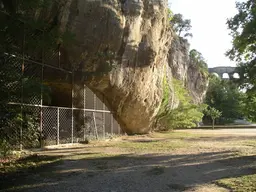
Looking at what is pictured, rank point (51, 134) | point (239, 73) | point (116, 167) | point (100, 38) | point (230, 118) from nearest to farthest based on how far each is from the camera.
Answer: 1. point (116, 167)
2. point (239, 73)
3. point (51, 134)
4. point (100, 38)
5. point (230, 118)

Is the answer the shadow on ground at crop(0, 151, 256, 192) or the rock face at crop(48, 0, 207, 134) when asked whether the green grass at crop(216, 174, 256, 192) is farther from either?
the rock face at crop(48, 0, 207, 134)

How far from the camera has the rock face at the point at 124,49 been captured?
1652 centimetres

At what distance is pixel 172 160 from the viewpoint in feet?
36.4

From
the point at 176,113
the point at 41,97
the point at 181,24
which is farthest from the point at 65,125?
the point at 181,24

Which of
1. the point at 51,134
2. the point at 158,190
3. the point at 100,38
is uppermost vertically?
the point at 100,38

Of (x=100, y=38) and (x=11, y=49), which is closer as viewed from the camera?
(x=11, y=49)

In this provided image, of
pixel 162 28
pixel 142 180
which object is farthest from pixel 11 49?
pixel 162 28

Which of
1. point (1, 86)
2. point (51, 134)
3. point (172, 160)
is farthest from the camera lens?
point (51, 134)

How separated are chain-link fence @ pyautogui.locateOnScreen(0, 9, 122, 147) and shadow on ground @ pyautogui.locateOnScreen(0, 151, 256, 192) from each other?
1586 millimetres

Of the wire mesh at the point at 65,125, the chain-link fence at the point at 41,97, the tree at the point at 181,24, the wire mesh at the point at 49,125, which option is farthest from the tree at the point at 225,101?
the wire mesh at the point at 49,125

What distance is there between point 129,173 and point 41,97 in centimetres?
312

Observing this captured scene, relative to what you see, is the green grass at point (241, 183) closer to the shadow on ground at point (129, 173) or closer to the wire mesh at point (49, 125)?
the shadow on ground at point (129, 173)

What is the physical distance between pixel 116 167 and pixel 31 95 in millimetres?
3761

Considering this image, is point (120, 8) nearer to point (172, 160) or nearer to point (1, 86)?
point (172, 160)
